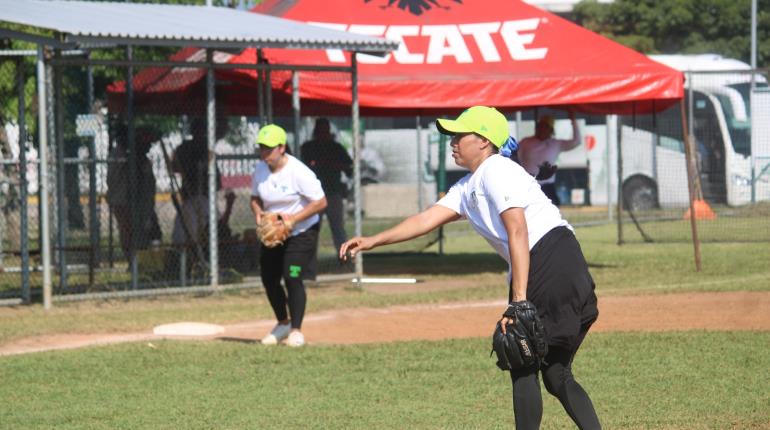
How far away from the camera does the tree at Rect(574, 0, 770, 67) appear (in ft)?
141

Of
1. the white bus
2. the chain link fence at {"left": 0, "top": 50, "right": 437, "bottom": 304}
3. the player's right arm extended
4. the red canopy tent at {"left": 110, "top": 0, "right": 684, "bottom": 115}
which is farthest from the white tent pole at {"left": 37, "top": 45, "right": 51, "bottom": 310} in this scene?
the white bus

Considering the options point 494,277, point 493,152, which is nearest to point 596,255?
point 494,277

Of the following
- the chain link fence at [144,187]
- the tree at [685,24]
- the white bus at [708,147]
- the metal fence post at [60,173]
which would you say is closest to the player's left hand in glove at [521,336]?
the chain link fence at [144,187]

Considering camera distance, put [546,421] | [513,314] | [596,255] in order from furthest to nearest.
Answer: [596,255], [546,421], [513,314]

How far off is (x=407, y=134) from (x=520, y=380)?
80.0 ft

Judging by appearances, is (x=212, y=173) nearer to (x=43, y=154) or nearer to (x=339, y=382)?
(x=43, y=154)

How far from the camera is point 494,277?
17.5 meters

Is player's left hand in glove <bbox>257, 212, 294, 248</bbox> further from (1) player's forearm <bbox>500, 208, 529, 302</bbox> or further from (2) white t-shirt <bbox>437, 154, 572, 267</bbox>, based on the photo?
(1) player's forearm <bbox>500, 208, 529, 302</bbox>

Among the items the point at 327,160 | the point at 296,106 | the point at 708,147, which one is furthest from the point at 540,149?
the point at 708,147

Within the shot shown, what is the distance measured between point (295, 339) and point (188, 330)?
1486mm

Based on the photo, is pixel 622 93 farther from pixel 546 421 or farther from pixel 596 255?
pixel 546 421

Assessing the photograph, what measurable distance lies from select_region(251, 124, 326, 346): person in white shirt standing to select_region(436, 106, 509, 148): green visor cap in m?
4.91

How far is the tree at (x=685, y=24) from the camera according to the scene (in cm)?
4288

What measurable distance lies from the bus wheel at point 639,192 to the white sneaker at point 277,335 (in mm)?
16467
